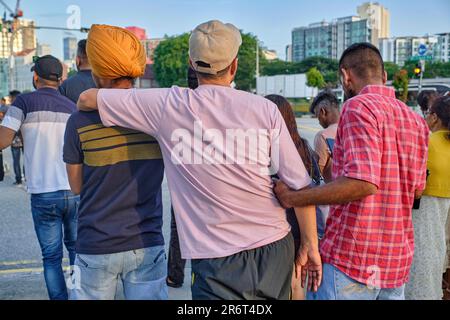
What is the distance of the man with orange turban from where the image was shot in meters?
2.16

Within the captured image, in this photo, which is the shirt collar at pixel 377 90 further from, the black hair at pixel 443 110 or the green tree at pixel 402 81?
the green tree at pixel 402 81

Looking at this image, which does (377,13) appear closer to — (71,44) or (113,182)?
(71,44)

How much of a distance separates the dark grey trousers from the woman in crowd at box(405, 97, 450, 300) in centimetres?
86

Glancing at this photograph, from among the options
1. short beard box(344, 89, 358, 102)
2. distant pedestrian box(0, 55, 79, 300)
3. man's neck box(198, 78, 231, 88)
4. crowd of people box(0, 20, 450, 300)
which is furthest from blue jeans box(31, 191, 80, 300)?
short beard box(344, 89, 358, 102)

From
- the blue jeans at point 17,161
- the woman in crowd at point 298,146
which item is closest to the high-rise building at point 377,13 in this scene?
the woman in crowd at point 298,146

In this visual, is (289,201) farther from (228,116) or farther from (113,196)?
(113,196)

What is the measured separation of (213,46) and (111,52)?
482 millimetres

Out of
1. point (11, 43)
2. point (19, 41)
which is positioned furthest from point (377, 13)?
point (19, 41)

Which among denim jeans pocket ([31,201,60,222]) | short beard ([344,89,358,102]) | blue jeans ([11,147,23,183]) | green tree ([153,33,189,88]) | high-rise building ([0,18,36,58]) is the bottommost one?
blue jeans ([11,147,23,183])

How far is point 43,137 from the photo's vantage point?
3420mm

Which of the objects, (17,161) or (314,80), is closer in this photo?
(17,161)

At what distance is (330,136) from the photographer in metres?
3.57

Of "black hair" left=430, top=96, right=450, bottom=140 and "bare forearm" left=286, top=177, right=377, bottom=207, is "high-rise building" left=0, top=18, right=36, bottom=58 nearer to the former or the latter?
"black hair" left=430, top=96, right=450, bottom=140

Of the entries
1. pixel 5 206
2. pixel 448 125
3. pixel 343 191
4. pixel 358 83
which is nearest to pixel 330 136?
pixel 448 125
